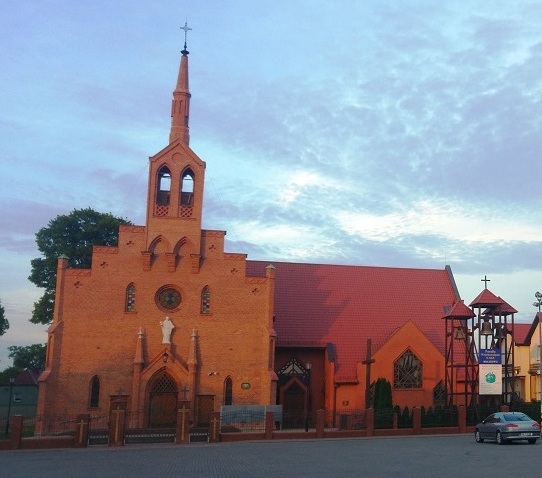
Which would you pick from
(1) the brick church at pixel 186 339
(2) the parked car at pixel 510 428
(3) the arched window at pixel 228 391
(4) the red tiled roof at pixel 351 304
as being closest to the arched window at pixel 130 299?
(1) the brick church at pixel 186 339

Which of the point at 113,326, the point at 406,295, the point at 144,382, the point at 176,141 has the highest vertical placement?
the point at 176,141

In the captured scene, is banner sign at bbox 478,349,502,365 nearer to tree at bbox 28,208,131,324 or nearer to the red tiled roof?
the red tiled roof

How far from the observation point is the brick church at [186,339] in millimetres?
33906

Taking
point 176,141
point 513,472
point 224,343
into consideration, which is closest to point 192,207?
point 176,141

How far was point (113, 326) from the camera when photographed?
113 ft

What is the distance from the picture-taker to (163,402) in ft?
112

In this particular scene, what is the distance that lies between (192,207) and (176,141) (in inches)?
144

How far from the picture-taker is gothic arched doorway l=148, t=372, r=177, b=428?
33.8 m

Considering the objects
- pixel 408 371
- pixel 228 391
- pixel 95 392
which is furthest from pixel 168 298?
pixel 408 371

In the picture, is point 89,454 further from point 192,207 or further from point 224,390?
point 192,207

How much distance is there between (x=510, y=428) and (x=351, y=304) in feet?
56.5

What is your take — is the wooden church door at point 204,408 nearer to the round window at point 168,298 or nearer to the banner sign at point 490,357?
the round window at point 168,298

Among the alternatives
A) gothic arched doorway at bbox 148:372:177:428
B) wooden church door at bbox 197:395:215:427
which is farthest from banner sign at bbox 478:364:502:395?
gothic arched doorway at bbox 148:372:177:428

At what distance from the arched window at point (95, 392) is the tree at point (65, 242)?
1463cm
